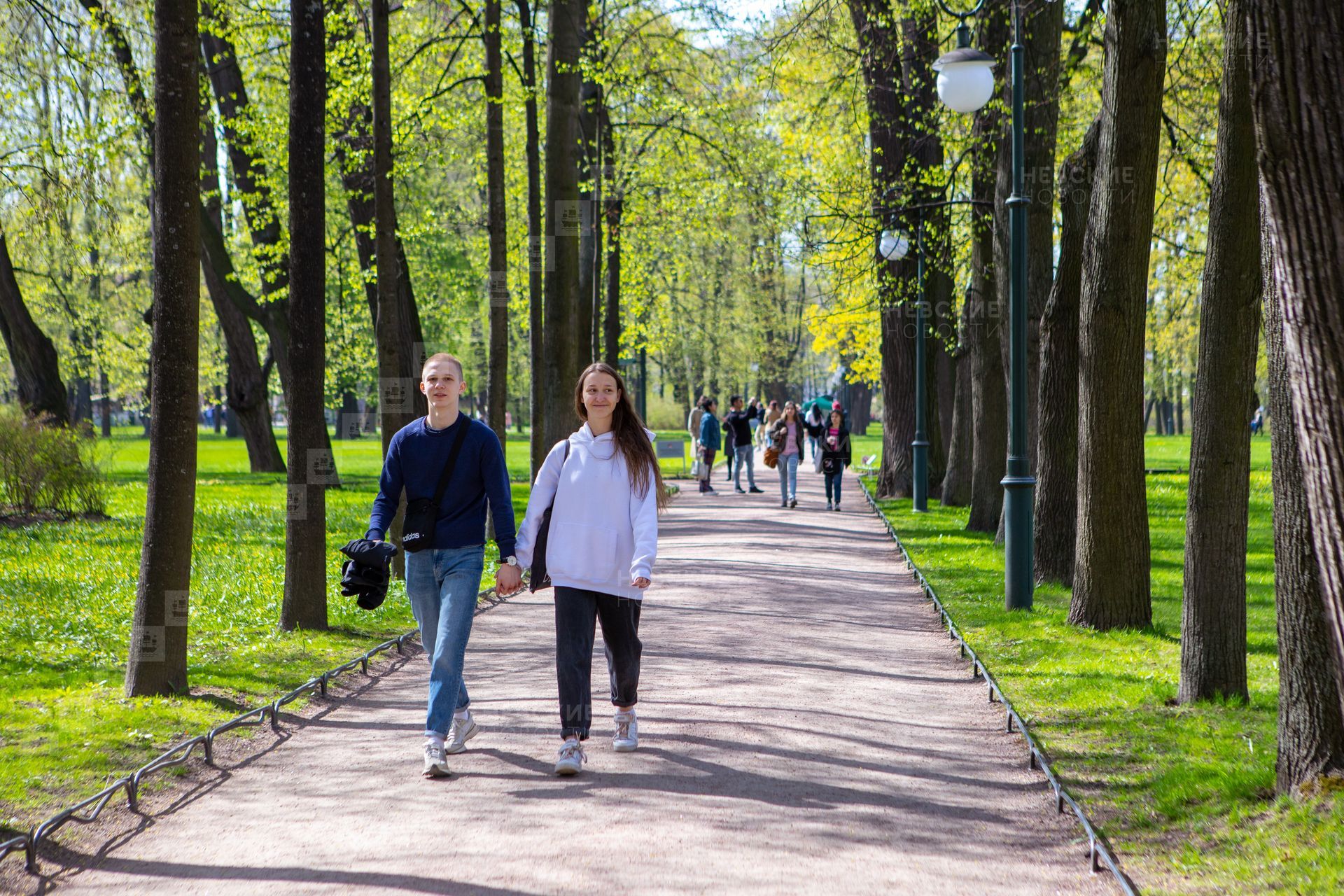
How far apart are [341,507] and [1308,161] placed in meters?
19.9

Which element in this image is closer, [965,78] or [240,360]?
[965,78]

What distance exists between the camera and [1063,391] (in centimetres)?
1179

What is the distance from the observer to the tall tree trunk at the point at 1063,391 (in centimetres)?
1123

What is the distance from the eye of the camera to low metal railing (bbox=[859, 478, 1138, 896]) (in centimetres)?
477

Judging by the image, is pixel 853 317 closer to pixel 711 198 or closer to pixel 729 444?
pixel 729 444

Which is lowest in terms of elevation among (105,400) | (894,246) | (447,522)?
(447,522)

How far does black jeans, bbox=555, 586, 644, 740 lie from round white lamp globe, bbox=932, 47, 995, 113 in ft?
22.3

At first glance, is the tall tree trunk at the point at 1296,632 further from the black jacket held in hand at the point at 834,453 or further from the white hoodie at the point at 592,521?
the black jacket held in hand at the point at 834,453

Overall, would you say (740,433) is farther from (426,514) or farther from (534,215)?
(426,514)

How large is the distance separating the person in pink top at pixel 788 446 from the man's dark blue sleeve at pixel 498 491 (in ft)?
49.2

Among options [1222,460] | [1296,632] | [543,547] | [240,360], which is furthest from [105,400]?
[1296,632]

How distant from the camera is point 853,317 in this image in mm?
29797

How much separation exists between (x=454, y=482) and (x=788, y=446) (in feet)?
53.8

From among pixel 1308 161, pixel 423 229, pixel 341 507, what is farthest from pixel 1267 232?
pixel 423 229
